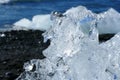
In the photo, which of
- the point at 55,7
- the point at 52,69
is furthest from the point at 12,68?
the point at 55,7

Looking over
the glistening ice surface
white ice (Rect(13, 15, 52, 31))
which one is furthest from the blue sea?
the glistening ice surface

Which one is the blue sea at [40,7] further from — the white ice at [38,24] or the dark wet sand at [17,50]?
the dark wet sand at [17,50]

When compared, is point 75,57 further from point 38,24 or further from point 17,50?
point 38,24

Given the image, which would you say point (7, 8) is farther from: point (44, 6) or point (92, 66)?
point (92, 66)

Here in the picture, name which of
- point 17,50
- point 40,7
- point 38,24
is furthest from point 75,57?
point 40,7

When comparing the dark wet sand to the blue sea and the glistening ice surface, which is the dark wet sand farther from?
the blue sea

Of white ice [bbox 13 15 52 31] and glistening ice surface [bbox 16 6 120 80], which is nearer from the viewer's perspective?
glistening ice surface [bbox 16 6 120 80]

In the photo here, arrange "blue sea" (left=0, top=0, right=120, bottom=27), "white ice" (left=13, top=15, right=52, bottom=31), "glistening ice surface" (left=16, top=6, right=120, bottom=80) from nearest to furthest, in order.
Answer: "glistening ice surface" (left=16, top=6, right=120, bottom=80)
"white ice" (left=13, top=15, right=52, bottom=31)
"blue sea" (left=0, top=0, right=120, bottom=27)
